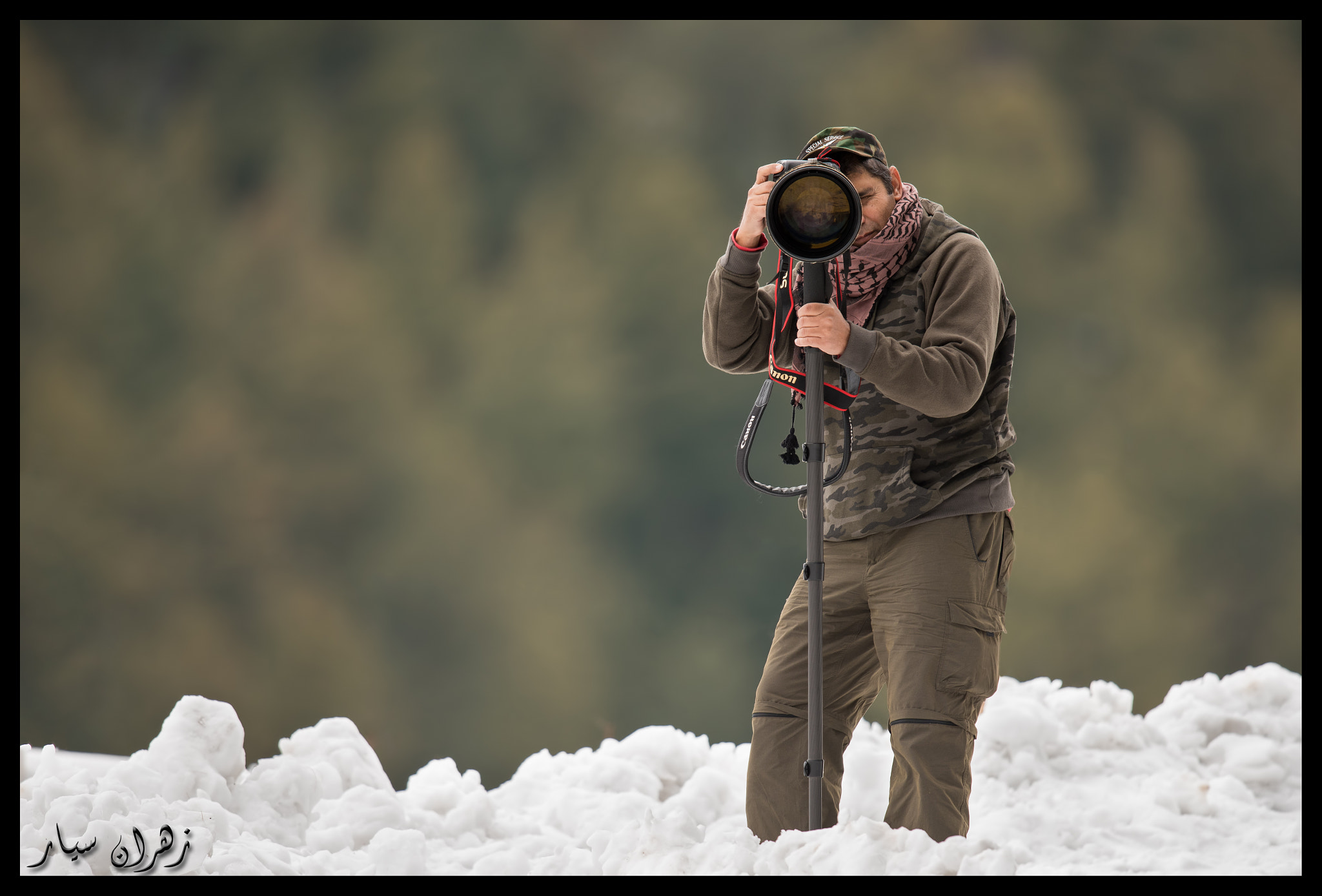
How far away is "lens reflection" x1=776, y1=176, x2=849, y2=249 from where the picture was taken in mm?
1755

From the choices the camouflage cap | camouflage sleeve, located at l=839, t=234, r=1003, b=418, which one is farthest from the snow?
the camouflage cap

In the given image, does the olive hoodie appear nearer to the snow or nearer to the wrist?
the wrist

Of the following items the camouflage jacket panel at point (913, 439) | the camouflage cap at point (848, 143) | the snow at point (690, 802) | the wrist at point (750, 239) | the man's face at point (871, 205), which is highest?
the camouflage cap at point (848, 143)

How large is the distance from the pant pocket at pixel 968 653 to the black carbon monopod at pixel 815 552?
0.63 ft

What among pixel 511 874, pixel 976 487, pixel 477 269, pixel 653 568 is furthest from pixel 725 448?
pixel 976 487

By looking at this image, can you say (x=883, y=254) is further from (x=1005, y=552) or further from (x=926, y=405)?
(x=1005, y=552)

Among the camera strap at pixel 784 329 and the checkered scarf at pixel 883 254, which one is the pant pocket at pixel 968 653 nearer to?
the camera strap at pixel 784 329

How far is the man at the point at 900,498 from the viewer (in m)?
1.79

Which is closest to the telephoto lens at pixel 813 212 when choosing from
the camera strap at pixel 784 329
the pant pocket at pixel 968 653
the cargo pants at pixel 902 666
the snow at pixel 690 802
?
the camera strap at pixel 784 329

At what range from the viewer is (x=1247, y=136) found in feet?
15.1

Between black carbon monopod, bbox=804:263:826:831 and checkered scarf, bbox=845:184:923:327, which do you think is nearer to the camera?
black carbon monopod, bbox=804:263:826:831

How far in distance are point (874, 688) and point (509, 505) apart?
A: 248 cm

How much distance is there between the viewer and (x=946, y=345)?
5.90 feet

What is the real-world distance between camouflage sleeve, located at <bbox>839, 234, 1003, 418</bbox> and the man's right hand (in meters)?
0.26
